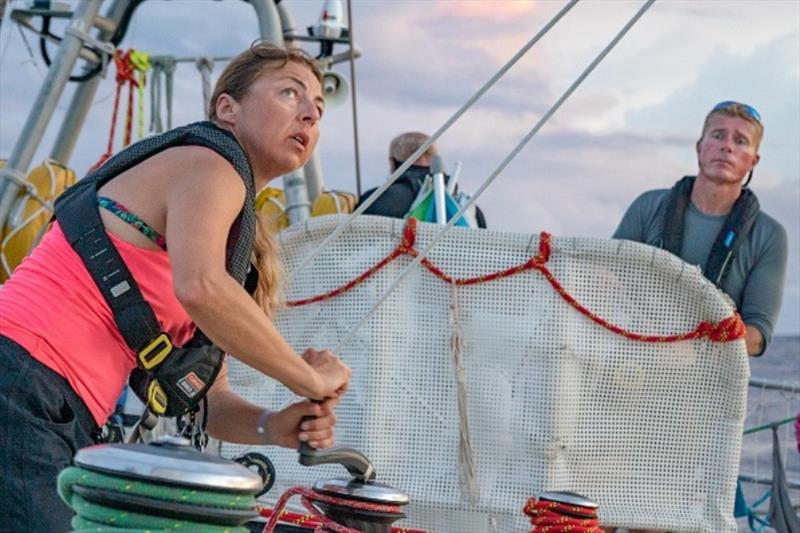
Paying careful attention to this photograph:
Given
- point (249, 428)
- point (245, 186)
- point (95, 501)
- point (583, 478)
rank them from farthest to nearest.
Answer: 1. point (583, 478)
2. point (249, 428)
3. point (245, 186)
4. point (95, 501)

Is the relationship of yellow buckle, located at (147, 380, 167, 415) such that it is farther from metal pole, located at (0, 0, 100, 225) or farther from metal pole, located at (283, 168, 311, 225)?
metal pole, located at (0, 0, 100, 225)

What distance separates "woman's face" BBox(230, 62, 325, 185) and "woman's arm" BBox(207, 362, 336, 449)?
1.52ft

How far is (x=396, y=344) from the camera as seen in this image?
4766mm

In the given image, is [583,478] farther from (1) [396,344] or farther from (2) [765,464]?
(2) [765,464]

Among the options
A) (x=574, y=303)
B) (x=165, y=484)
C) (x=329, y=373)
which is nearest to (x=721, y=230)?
(x=574, y=303)

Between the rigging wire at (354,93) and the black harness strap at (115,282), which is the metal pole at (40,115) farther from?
the black harness strap at (115,282)

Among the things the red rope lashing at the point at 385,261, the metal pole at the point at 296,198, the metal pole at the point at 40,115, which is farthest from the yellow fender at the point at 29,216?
the red rope lashing at the point at 385,261

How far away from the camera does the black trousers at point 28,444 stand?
267 cm

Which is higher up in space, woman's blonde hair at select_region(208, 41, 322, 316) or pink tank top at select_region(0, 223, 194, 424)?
woman's blonde hair at select_region(208, 41, 322, 316)

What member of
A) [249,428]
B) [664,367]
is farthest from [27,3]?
[249,428]

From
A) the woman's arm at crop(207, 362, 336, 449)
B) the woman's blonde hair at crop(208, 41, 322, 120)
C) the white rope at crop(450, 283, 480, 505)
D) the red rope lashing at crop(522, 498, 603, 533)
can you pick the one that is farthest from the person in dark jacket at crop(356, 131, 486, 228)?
the woman's blonde hair at crop(208, 41, 322, 120)

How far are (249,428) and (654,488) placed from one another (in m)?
2.00

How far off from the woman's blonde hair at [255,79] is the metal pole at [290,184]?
14.1 feet

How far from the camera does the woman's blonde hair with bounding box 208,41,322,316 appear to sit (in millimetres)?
2996
